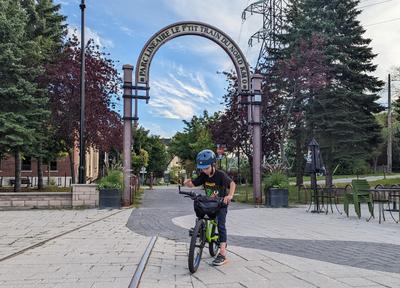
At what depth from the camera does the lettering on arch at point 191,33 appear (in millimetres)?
17406

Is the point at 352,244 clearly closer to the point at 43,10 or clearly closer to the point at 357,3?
the point at 357,3

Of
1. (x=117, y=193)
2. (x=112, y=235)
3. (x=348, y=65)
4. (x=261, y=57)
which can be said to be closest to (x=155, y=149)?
(x=261, y=57)

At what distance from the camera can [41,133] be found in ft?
77.3

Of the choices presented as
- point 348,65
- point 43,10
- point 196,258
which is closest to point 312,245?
point 196,258

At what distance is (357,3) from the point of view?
26875 millimetres

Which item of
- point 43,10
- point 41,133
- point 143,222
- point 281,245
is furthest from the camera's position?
point 43,10

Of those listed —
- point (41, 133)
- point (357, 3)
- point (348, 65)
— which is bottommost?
point (41, 133)

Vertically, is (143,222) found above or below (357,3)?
below

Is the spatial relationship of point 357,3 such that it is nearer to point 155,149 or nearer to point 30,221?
point 30,221

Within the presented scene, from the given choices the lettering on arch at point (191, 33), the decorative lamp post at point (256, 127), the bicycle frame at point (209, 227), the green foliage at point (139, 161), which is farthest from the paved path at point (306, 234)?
the green foliage at point (139, 161)

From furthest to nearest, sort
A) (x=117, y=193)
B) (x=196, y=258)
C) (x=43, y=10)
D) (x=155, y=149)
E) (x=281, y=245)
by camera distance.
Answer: (x=155, y=149), (x=43, y=10), (x=117, y=193), (x=281, y=245), (x=196, y=258)

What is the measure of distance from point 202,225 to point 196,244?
0.26m

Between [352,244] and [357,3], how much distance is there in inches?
864

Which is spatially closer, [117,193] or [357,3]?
[117,193]
